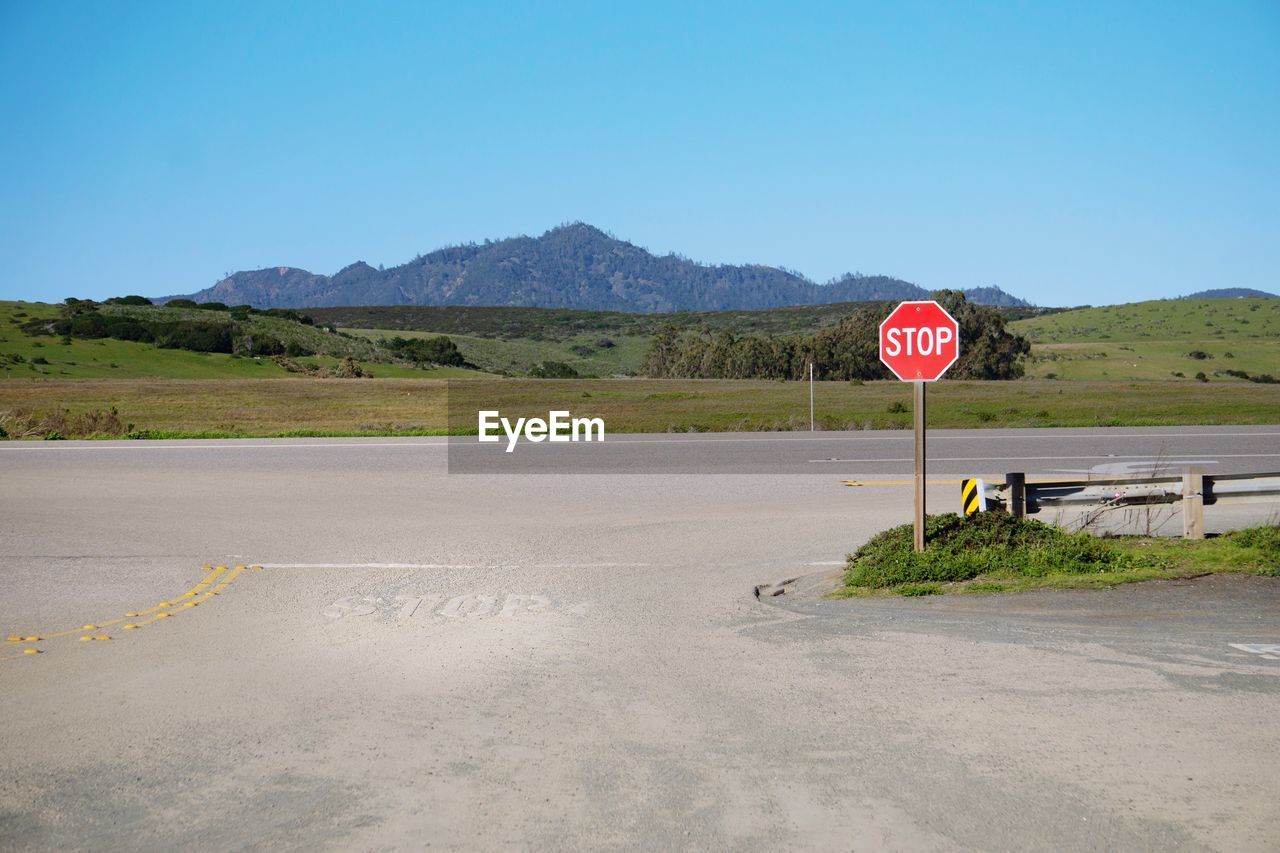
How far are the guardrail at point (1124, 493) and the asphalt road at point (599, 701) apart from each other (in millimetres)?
1804

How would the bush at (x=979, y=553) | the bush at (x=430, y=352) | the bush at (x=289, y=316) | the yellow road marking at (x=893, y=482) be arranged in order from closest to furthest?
the bush at (x=979, y=553) < the yellow road marking at (x=893, y=482) < the bush at (x=430, y=352) < the bush at (x=289, y=316)

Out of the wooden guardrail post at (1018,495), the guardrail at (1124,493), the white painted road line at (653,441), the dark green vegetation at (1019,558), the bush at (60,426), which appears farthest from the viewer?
the bush at (60,426)

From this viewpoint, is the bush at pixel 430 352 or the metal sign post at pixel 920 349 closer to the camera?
the metal sign post at pixel 920 349

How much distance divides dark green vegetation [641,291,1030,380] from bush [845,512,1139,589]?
48.5m

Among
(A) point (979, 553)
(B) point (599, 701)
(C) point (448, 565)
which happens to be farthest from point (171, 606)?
(A) point (979, 553)

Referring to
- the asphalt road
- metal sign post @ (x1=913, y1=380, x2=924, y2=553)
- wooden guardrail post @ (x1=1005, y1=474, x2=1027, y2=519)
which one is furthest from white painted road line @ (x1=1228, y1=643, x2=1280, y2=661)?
wooden guardrail post @ (x1=1005, y1=474, x2=1027, y2=519)

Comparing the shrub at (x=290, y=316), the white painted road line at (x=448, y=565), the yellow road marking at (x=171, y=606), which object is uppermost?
the shrub at (x=290, y=316)

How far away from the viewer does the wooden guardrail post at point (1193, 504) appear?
11.1m

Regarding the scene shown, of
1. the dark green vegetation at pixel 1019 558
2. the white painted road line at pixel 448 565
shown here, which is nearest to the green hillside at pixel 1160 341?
the dark green vegetation at pixel 1019 558

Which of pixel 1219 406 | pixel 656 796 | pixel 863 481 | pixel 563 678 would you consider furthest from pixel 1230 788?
pixel 1219 406

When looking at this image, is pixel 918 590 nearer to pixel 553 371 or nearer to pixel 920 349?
pixel 920 349

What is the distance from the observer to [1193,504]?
438 inches

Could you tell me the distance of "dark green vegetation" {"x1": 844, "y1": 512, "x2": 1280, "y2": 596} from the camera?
375 inches

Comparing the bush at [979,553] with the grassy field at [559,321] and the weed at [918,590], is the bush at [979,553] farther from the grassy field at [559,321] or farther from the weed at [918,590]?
the grassy field at [559,321]
